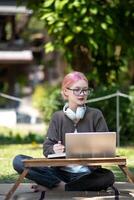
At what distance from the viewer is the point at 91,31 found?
44.2ft

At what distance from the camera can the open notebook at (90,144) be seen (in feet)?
20.2

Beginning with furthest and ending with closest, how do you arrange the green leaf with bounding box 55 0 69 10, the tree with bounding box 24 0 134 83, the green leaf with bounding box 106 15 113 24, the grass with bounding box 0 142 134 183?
the green leaf with bounding box 106 15 113 24, the tree with bounding box 24 0 134 83, the green leaf with bounding box 55 0 69 10, the grass with bounding box 0 142 134 183

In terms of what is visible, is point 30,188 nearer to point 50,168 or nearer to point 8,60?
point 50,168

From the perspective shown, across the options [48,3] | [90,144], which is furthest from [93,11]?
[90,144]

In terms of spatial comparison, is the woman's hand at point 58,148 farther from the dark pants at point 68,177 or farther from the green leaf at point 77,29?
the green leaf at point 77,29

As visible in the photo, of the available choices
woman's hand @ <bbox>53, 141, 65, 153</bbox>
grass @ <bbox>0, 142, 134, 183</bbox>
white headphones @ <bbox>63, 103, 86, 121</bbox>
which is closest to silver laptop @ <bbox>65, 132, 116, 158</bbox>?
woman's hand @ <bbox>53, 141, 65, 153</bbox>

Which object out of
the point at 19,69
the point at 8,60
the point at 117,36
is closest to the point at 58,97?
the point at 117,36

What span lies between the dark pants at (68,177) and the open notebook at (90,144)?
56 cm

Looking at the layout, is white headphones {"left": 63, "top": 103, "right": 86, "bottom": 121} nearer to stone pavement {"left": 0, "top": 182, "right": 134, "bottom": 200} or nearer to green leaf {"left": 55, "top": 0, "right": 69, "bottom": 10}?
stone pavement {"left": 0, "top": 182, "right": 134, "bottom": 200}

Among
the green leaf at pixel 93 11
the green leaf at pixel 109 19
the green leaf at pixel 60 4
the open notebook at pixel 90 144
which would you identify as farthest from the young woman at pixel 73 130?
the green leaf at pixel 109 19

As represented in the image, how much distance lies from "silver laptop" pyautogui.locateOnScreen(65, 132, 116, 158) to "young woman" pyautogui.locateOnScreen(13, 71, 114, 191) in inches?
17.0

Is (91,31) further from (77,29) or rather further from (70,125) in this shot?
(70,125)

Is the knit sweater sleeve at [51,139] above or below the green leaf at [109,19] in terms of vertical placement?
below

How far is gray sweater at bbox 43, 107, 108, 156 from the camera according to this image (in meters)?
6.76
